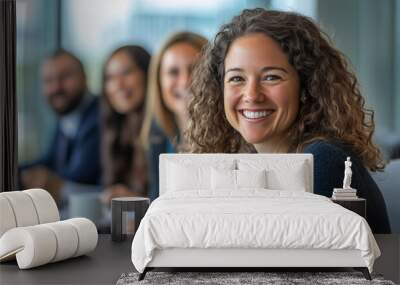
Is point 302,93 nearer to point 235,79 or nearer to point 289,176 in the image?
point 235,79

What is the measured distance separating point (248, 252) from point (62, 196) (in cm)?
317

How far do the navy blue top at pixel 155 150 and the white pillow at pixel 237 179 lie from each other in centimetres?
133

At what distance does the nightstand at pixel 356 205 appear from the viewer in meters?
5.80

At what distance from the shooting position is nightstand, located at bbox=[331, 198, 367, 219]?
5797 millimetres

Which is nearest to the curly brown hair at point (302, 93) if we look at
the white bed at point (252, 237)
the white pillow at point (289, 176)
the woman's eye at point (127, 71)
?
the white pillow at point (289, 176)

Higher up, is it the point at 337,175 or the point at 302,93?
the point at 302,93

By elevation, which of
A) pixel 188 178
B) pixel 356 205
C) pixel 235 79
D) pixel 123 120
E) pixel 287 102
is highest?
pixel 235 79

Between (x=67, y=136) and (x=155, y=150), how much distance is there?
919 millimetres

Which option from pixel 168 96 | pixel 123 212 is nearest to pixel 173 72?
pixel 168 96

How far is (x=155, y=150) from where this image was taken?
23.6ft

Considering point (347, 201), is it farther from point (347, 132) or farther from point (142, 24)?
point (142, 24)

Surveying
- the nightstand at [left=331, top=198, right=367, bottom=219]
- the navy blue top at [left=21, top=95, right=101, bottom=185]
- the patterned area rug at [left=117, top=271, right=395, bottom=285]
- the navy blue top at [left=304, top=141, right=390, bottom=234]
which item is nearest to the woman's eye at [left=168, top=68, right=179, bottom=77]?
the navy blue top at [left=21, top=95, right=101, bottom=185]

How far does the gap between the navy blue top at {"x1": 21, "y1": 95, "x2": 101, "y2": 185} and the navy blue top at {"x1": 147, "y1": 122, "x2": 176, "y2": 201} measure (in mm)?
536

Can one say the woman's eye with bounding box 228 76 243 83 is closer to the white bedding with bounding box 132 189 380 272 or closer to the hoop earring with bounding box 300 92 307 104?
the hoop earring with bounding box 300 92 307 104
